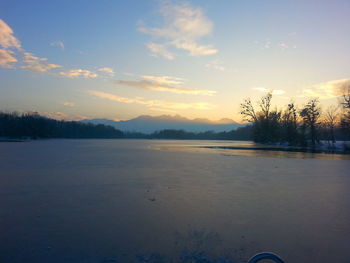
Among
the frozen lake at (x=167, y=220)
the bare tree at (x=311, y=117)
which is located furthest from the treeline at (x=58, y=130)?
the frozen lake at (x=167, y=220)

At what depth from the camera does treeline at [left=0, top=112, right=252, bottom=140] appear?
65.9 meters

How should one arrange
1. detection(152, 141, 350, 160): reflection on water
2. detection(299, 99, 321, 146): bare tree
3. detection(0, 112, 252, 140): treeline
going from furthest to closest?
1. detection(0, 112, 252, 140): treeline
2. detection(299, 99, 321, 146): bare tree
3. detection(152, 141, 350, 160): reflection on water

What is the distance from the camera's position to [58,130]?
86625 mm

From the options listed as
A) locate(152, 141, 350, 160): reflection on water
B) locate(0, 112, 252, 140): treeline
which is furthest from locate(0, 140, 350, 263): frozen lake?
locate(0, 112, 252, 140): treeline

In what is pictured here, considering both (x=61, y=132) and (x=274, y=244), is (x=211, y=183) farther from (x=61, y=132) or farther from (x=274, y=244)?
(x=61, y=132)

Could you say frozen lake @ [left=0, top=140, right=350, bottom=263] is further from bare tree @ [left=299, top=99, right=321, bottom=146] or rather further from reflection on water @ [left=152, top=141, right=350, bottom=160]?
bare tree @ [left=299, top=99, right=321, bottom=146]

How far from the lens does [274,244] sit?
346 cm

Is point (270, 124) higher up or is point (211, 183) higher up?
point (270, 124)

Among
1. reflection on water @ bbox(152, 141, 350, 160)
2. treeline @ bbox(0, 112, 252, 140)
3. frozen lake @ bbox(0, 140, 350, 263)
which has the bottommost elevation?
frozen lake @ bbox(0, 140, 350, 263)

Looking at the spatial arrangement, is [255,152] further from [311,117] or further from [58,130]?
[58,130]

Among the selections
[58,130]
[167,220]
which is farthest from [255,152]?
[58,130]

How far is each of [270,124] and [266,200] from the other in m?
44.4

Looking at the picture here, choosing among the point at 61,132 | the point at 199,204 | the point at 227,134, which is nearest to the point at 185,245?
the point at 199,204

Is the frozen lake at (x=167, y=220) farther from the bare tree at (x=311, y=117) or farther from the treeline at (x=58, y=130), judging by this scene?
the treeline at (x=58, y=130)
